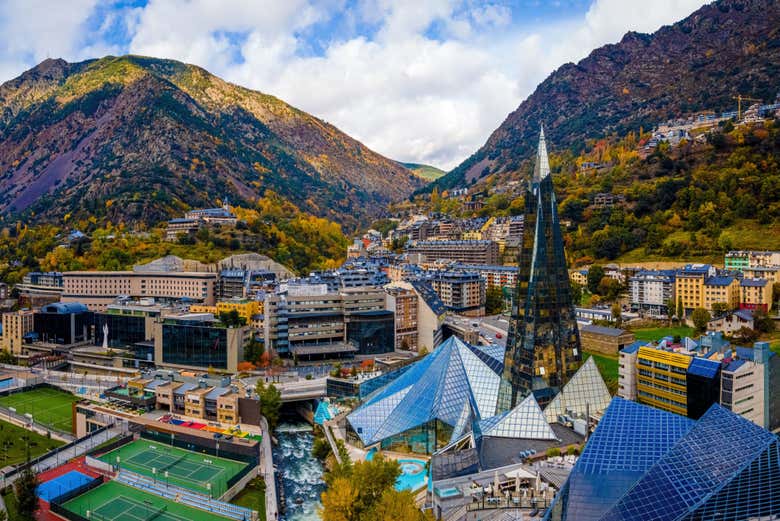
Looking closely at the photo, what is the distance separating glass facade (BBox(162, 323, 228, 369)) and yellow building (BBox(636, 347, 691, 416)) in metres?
35.9

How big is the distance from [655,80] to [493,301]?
118999 millimetres

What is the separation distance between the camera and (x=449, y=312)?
237 feet

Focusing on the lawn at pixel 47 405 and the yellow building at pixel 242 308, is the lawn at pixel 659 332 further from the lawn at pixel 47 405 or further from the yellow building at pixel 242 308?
the lawn at pixel 47 405

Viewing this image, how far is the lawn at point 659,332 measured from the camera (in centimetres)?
5000

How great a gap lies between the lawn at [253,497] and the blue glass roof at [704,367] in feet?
83.1

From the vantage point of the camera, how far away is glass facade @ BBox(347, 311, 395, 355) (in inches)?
2334

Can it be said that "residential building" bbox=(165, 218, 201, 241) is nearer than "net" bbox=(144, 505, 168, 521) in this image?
No

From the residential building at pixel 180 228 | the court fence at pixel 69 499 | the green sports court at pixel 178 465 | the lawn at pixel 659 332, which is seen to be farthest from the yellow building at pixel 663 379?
the residential building at pixel 180 228

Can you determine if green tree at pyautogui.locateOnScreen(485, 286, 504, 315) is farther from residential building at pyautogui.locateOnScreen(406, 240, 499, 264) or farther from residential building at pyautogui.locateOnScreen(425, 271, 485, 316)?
residential building at pyautogui.locateOnScreen(406, 240, 499, 264)

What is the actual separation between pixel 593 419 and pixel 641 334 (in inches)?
825

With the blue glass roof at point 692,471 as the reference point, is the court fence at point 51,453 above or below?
below

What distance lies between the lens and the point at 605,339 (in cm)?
4938

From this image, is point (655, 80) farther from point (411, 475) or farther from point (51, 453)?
point (51, 453)

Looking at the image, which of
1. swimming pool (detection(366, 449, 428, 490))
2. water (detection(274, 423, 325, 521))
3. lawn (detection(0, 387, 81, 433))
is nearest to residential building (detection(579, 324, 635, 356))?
swimming pool (detection(366, 449, 428, 490))
